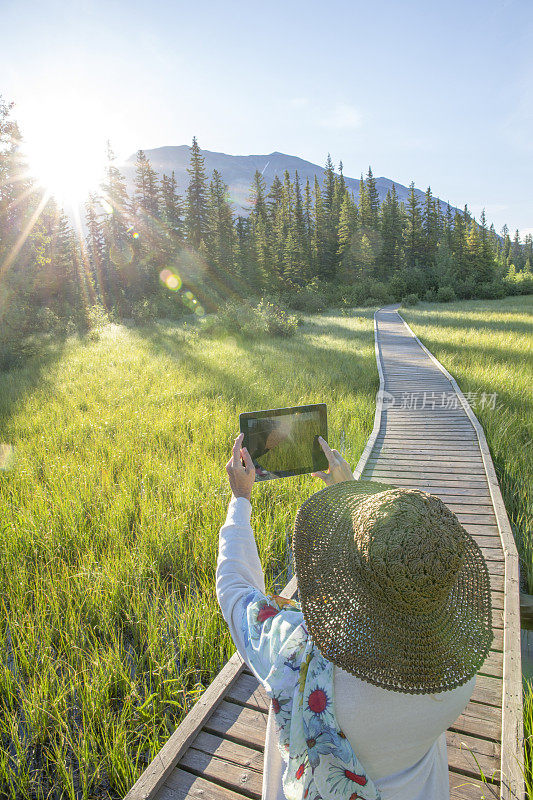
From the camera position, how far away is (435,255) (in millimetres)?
55188

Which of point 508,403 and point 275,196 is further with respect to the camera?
point 275,196

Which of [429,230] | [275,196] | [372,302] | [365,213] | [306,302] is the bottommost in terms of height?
[372,302]

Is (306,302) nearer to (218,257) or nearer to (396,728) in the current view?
(218,257)

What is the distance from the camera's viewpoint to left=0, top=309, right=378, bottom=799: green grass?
222cm

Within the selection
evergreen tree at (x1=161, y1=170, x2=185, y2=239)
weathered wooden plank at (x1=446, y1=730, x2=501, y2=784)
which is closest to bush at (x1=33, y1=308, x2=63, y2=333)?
weathered wooden plank at (x1=446, y1=730, x2=501, y2=784)

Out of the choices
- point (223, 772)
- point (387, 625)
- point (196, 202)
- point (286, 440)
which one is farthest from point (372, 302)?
point (387, 625)

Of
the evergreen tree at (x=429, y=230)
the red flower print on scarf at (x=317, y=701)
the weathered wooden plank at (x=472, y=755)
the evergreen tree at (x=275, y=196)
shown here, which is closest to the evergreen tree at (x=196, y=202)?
the evergreen tree at (x=275, y=196)

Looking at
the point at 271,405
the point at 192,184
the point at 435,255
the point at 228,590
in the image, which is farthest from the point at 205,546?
the point at 435,255

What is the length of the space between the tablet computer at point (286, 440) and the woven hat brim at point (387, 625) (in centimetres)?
89

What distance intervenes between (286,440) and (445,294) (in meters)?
44.2

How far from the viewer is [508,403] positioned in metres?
7.52

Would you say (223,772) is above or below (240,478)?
below

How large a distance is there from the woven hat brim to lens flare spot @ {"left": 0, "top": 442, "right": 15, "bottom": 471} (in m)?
5.53

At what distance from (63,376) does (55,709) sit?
989cm
